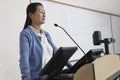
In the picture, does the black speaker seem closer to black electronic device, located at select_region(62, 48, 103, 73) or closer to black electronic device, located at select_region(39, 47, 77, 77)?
black electronic device, located at select_region(62, 48, 103, 73)

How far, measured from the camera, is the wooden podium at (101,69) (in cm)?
111

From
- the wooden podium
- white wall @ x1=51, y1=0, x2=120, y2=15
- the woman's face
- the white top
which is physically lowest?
the wooden podium

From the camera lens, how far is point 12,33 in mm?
2371

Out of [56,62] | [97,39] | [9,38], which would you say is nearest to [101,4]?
[9,38]

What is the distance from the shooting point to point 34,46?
1.63 m

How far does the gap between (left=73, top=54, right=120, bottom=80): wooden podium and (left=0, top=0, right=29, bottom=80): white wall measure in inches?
47.2

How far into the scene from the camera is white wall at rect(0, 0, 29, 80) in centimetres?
224

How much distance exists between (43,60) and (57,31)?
148 centimetres

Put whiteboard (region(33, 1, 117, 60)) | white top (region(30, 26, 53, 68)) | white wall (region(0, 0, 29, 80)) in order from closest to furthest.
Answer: white top (region(30, 26, 53, 68)) < white wall (region(0, 0, 29, 80)) < whiteboard (region(33, 1, 117, 60))

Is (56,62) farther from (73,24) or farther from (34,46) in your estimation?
(73,24)

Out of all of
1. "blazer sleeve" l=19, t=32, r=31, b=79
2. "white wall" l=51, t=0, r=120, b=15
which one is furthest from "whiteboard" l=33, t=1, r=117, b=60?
"blazer sleeve" l=19, t=32, r=31, b=79

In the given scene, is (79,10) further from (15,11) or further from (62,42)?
(15,11)

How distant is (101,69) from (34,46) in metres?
0.60

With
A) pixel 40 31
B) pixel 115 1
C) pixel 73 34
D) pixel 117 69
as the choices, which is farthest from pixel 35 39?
pixel 115 1
